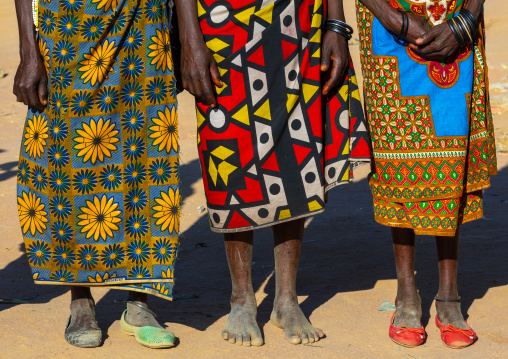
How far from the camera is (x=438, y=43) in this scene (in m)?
3.24

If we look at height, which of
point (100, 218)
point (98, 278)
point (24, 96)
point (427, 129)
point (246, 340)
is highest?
point (24, 96)

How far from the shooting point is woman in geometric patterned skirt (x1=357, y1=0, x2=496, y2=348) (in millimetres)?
3299

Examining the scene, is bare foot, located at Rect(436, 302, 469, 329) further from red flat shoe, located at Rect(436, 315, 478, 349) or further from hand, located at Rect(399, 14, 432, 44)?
hand, located at Rect(399, 14, 432, 44)

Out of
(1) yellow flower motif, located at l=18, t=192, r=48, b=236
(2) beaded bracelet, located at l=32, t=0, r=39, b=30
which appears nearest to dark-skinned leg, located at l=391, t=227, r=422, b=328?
(1) yellow flower motif, located at l=18, t=192, r=48, b=236

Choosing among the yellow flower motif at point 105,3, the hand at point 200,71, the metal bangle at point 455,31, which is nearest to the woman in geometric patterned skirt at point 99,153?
the yellow flower motif at point 105,3

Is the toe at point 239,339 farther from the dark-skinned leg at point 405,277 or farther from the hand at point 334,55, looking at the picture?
the hand at point 334,55

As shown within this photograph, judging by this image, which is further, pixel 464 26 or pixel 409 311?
pixel 409 311

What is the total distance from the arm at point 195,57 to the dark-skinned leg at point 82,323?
120 centimetres

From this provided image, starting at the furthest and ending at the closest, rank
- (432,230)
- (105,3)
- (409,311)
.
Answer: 1. (409,311)
2. (432,230)
3. (105,3)

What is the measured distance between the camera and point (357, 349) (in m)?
3.40

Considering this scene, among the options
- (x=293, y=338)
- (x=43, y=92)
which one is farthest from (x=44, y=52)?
(x=293, y=338)

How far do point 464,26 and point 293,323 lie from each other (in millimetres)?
1656

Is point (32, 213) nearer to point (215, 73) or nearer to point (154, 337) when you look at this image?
point (154, 337)

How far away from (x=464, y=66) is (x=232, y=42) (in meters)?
1.12
